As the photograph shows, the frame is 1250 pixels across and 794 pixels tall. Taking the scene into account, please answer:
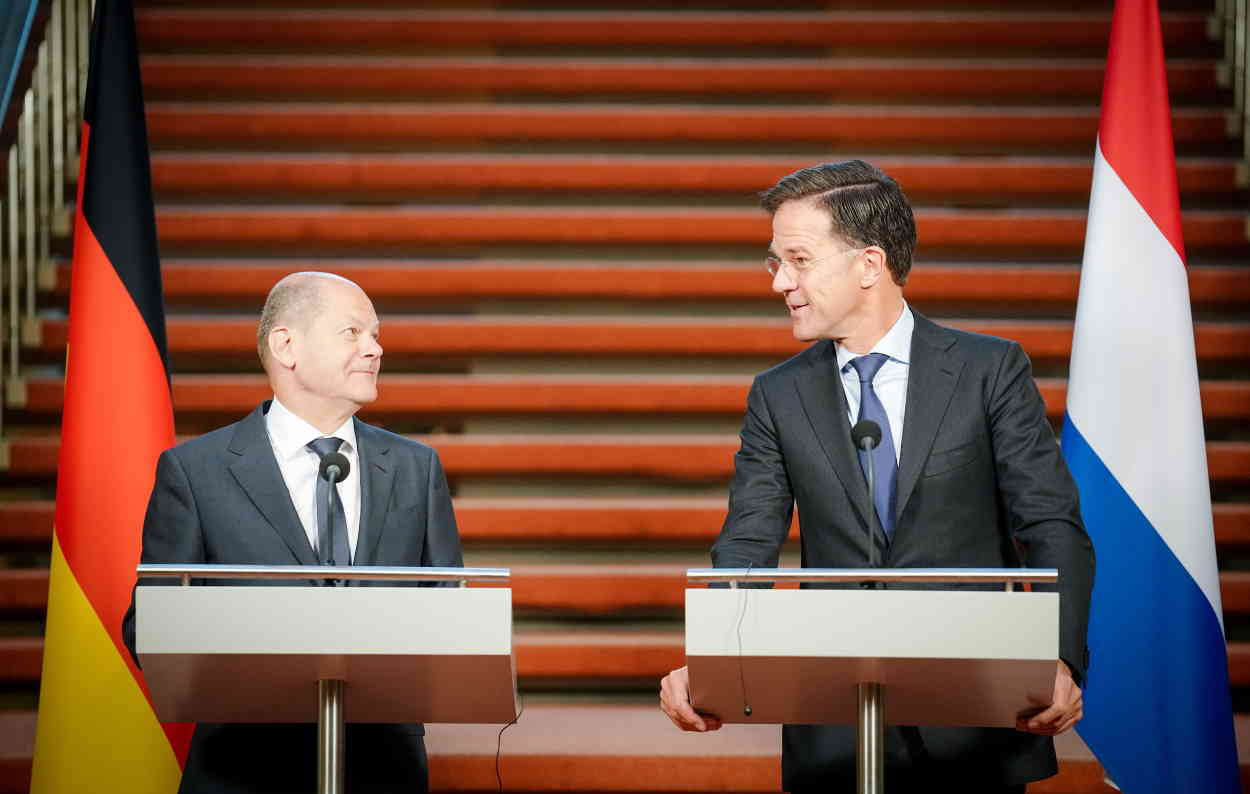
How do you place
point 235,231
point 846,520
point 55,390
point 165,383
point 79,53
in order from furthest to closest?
point 79,53
point 235,231
point 55,390
point 165,383
point 846,520

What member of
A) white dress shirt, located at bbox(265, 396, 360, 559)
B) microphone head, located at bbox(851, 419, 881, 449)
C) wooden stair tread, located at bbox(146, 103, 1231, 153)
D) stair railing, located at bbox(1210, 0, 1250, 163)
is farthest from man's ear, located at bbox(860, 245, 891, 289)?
stair railing, located at bbox(1210, 0, 1250, 163)

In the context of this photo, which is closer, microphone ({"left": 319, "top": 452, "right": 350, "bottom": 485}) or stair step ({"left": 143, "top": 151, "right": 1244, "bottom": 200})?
microphone ({"left": 319, "top": 452, "right": 350, "bottom": 485})

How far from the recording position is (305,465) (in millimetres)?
2365

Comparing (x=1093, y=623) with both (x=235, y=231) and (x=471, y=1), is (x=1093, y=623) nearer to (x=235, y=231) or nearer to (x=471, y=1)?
(x=235, y=231)

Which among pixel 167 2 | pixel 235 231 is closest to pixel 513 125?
pixel 235 231

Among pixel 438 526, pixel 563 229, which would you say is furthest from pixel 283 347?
pixel 563 229

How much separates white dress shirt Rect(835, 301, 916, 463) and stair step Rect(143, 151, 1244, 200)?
2.83 m

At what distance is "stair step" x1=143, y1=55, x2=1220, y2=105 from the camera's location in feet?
17.6

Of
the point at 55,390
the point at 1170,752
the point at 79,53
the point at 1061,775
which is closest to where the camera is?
the point at 1170,752

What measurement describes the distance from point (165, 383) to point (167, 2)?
2.81 meters

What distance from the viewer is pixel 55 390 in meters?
4.67

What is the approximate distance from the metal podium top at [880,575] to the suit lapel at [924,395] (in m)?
0.49

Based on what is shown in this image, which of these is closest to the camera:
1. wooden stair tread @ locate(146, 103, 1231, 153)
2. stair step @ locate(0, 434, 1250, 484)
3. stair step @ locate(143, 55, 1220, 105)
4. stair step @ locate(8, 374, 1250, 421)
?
stair step @ locate(0, 434, 1250, 484)

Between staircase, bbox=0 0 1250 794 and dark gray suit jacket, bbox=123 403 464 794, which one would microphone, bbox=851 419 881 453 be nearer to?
dark gray suit jacket, bbox=123 403 464 794
